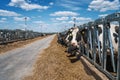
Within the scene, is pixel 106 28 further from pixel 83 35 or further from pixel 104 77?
pixel 83 35

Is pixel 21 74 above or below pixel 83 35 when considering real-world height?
below

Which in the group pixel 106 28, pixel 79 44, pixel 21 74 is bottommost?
pixel 21 74

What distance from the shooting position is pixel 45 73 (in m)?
10.6

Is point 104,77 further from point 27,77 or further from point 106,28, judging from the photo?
point 27,77

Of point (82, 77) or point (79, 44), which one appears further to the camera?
point (79, 44)

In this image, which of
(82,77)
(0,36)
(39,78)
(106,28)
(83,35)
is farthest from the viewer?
(0,36)

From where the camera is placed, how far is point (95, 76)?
8.05m

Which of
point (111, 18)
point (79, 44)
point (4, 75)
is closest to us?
point (111, 18)

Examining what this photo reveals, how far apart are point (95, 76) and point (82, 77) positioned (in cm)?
107

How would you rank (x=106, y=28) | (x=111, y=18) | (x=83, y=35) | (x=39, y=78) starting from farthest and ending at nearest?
(x=83, y=35) → (x=39, y=78) → (x=106, y=28) → (x=111, y=18)

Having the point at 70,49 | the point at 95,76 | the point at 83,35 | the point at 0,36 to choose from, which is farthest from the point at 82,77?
the point at 0,36

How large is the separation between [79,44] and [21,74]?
5.65 metres

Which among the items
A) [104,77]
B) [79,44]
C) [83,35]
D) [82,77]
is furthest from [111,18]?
[79,44]

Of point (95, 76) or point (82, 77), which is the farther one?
point (82, 77)
